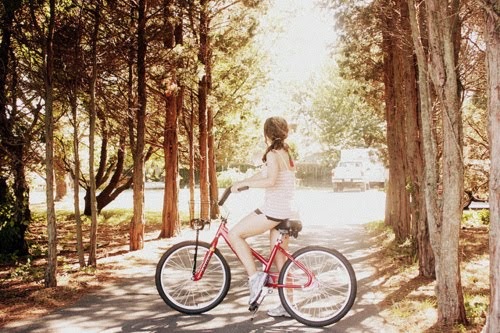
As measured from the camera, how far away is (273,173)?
518 centimetres

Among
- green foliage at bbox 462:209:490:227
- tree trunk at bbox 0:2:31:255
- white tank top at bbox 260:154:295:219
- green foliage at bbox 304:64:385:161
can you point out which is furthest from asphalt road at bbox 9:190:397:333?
green foliage at bbox 304:64:385:161

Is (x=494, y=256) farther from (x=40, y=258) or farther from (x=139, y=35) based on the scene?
(x=40, y=258)

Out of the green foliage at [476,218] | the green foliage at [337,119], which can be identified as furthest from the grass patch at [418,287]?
the green foliage at [337,119]

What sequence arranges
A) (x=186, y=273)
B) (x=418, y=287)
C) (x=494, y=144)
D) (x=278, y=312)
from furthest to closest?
(x=418, y=287) < (x=186, y=273) < (x=278, y=312) < (x=494, y=144)

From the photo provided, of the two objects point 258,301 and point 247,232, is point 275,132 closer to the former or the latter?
point 247,232

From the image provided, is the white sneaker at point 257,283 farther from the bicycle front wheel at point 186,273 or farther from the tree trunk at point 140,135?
the tree trunk at point 140,135

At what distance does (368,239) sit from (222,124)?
9.40 m

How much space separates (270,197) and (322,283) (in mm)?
1084

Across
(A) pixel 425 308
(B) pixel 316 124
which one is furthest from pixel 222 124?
(B) pixel 316 124

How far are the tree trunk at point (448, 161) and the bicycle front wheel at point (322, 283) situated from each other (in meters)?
0.93

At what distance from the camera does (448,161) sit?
16.2 feet

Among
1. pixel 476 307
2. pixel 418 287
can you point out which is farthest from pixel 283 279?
pixel 418 287

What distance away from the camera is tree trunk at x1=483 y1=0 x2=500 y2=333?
13.3ft

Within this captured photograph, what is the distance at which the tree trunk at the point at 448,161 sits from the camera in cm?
491
